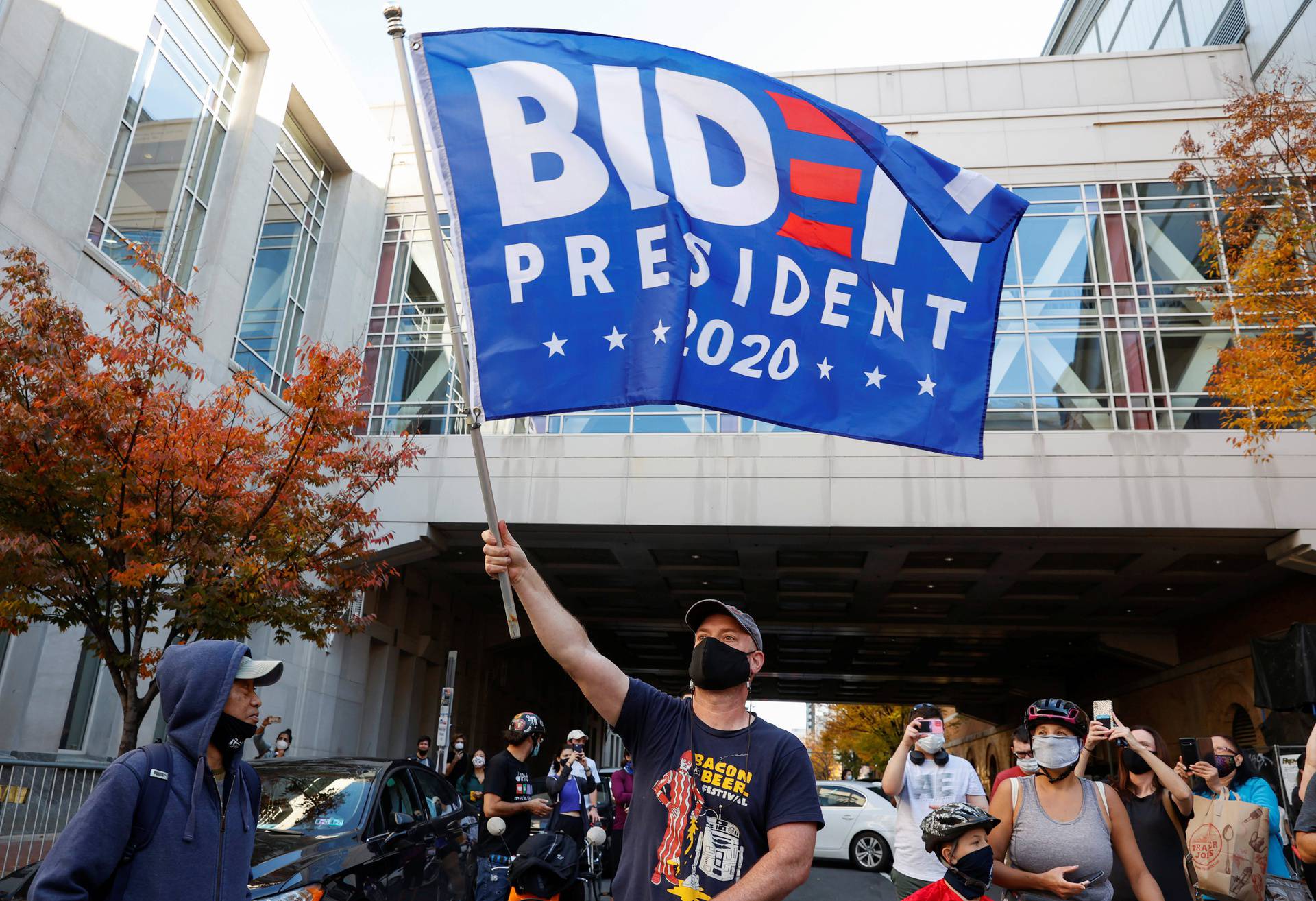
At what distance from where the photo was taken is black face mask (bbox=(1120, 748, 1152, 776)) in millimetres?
5238

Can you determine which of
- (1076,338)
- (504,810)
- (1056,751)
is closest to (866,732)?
(1076,338)

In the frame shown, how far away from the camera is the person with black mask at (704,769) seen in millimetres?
2740

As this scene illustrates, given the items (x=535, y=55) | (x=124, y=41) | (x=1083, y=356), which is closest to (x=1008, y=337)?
(x=1083, y=356)

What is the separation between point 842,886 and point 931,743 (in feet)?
31.7

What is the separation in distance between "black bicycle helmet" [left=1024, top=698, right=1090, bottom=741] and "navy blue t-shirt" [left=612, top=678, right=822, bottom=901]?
1884 millimetres

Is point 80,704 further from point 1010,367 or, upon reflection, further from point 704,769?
point 1010,367

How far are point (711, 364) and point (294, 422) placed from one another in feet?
27.7

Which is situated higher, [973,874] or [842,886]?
[973,874]

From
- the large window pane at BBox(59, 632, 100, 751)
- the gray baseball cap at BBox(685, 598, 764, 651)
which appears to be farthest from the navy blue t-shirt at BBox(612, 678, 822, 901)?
the large window pane at BBox(59, 632, 100, 751)

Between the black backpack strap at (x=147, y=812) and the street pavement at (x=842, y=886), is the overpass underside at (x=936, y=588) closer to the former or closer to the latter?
the street pavement at (x=842, y=886)

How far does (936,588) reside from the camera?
26.2 meters

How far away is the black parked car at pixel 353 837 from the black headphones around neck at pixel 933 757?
356 centimetres

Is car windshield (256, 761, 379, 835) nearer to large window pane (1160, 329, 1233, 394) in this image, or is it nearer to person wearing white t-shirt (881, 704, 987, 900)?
person wearing white t-shirt (881, 704, 987, 900)

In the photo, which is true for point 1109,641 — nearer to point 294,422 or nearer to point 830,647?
point 830,647
